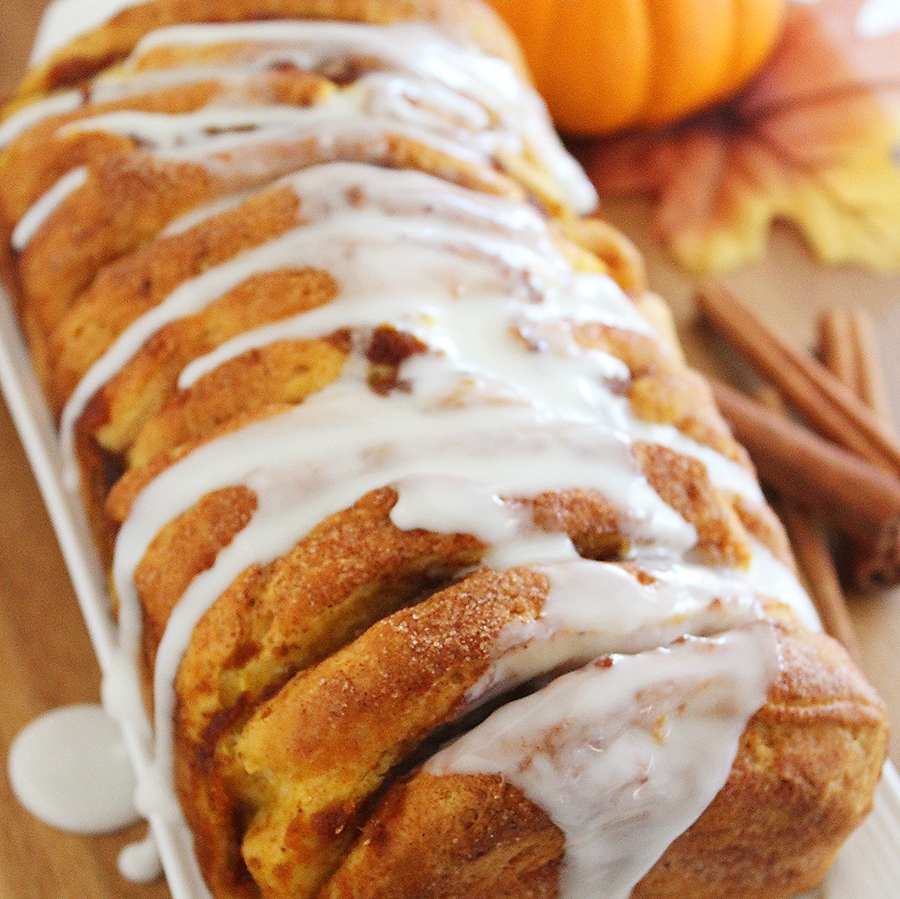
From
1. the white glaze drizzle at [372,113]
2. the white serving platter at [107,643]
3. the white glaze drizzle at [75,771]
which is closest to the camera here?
the white serving platter at [107,643]

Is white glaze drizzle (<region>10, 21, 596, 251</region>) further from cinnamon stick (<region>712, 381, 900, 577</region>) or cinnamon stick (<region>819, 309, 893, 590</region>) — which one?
cinnamon stick (<region>819, 309, 893, 590</region>)

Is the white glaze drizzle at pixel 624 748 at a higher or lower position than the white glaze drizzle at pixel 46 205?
lower

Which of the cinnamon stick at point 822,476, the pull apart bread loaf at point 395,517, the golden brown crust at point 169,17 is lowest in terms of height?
the cinnamon stick at point 822,476

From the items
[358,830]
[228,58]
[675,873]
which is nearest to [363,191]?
[228,58]

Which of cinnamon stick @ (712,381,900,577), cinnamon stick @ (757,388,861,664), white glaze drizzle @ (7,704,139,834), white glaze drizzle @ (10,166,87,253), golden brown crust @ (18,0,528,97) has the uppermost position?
golden brown crust @ (18,0,528,97)

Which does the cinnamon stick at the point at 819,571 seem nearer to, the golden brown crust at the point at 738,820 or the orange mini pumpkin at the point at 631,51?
the golden brown crust at the point at 738,820

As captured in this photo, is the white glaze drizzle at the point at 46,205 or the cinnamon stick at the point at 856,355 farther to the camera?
the cinnamon stick at the point at 856,355

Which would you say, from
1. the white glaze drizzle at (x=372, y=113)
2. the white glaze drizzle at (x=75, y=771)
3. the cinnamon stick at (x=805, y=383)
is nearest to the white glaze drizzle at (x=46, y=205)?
the white glaze drizzle at (x=372, y=113)

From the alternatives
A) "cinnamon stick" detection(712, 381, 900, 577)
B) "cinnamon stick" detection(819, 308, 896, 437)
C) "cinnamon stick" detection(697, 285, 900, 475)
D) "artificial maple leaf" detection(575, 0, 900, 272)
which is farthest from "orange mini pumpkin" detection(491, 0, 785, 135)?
"cinnamon stick" detection(712, 381, 900, 577)
